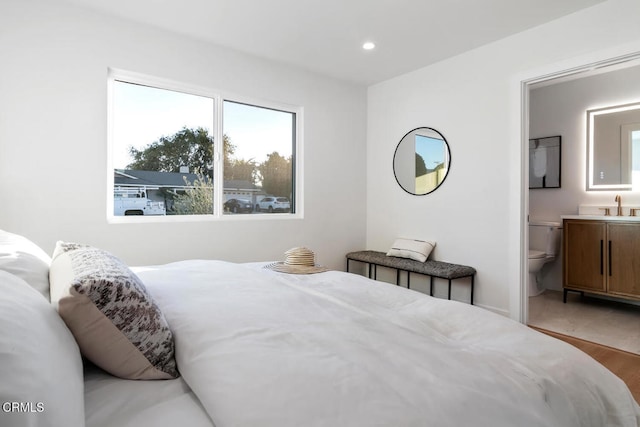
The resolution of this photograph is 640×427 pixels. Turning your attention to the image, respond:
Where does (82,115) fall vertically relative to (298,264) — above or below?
above

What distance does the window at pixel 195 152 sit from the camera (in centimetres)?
302

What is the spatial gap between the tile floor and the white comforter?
2262 millimetres

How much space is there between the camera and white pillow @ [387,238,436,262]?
12.2ft

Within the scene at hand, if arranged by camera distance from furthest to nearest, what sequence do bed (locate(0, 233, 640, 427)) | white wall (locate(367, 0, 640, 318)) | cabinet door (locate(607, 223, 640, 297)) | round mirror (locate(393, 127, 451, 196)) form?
round mirror (locate(393, 127, 451, 196)) → cabinet door (locate(607, 223, 640, 297)) → white wall (locate(367, 0, 640, 318)) → bed (locate(0, 233, 640, 427))

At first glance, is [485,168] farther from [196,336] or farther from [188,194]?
[196,336]

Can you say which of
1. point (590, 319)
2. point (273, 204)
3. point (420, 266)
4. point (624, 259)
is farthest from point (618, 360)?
point (273, 204)

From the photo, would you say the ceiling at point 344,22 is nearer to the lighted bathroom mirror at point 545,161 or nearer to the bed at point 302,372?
the lighted bathroom mirror at point 545,161

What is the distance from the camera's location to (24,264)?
110cm

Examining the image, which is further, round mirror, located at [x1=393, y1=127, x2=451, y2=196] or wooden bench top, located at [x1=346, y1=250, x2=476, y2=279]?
round mirror, located at [x1=393, y1=127, x2=451, y2=196]

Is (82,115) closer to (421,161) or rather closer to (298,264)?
(298,264)

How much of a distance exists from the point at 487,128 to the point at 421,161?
78 cm

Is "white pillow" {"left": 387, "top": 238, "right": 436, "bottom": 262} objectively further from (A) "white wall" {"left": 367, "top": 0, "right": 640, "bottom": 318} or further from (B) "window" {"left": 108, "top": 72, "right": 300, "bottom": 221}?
(B) "window" {"left": 108, "top": 72, "right": 300, "bottom": 221}

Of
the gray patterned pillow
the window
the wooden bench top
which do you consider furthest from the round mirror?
the gray patterned pillow

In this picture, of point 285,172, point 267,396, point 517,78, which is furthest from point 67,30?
point 517,78
